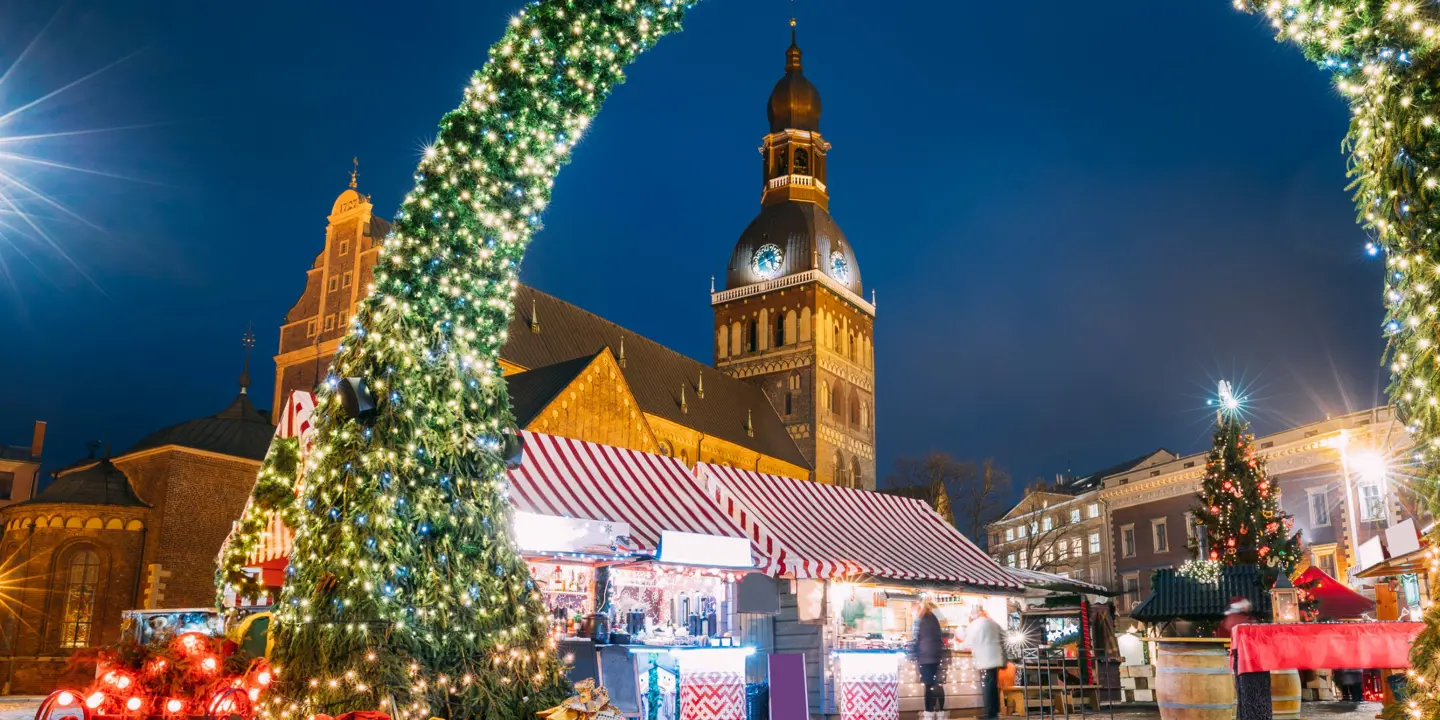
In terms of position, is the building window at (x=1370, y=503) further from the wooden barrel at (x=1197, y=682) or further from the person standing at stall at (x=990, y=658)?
the wooden barrel at (x=1197, y=682)

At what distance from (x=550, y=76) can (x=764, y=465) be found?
133 ft

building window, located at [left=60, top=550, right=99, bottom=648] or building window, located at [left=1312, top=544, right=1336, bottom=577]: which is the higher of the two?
building window, located at [left=1312, top=544, right=1336, bottom=577]

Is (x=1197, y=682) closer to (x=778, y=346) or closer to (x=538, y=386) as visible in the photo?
(x=538, y=386)

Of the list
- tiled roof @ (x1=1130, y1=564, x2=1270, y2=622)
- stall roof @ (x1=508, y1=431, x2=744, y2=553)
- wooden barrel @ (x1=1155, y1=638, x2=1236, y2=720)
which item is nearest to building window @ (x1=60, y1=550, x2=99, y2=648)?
stall roof @ (x1=508, y1=431, x2=744, y2=553)

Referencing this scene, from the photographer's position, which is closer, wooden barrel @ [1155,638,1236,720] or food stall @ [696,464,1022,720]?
wooden barrel @ [1155,638,1236,720]

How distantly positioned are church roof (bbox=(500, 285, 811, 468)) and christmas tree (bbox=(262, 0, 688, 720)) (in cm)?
2712

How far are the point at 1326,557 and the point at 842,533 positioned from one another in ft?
77.9

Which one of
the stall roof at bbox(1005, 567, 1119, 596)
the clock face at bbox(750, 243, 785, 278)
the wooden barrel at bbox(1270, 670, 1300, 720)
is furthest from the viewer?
the clock face at bbox(750, 243, 785, 278)

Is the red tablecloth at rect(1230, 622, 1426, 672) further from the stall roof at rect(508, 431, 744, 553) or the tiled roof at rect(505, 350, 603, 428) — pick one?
the tiled roof at rect(505, 350, 603, 428)

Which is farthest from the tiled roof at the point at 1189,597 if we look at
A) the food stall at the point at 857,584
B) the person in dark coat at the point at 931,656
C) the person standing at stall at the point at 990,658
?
the person in dark coat at the point at 931,656

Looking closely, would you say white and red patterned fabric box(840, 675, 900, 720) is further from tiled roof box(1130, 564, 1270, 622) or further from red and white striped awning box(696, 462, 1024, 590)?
tiled roof box(1130, 564, 1270, 622)

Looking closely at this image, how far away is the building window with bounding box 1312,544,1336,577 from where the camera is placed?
31.5 meters

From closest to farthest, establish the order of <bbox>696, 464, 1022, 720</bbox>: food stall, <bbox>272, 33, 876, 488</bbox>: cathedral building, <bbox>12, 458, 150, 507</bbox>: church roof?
<bbox>696, 464, 1022, 720</bbox>: food stall < <bbox>12, 458, 150, 507</bbox>: church roof < <bbox>272, 33, 876, 488</bbox>: cathedral building

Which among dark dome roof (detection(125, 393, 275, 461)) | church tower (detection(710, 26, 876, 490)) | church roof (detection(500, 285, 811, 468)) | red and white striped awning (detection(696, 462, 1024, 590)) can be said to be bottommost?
red and white striped awning (detection(696, 462, 1024, 590))
